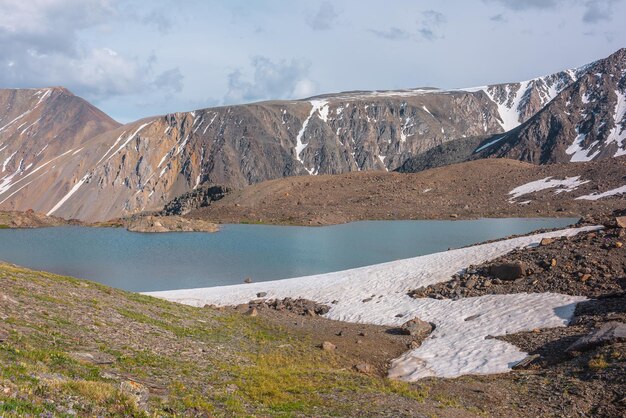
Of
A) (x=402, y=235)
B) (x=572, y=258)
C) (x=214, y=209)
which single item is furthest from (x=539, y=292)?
(x=214, y=209)

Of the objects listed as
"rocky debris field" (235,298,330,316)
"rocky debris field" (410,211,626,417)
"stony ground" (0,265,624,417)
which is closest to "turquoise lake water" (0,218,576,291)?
"rocky debris field" (235,298,330,316)

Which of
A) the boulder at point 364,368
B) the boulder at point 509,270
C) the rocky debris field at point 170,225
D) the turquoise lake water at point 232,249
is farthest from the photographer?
the rocky debris field at point 170,225

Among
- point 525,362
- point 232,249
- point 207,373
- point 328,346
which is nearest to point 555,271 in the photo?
point 525,362

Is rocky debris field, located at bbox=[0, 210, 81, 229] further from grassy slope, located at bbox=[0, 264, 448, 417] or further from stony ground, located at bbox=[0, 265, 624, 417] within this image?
stony ground, located at bbox=[0, 265, 624, 417]

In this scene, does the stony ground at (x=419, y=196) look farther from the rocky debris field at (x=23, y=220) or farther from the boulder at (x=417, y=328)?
the boulder at (x=417, y=328)

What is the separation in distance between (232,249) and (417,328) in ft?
139

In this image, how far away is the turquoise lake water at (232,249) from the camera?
5172 cm

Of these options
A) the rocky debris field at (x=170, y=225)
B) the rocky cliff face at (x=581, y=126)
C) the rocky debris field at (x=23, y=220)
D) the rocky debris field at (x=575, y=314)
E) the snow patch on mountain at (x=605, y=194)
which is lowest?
the rocky debris field at (x=575, y=314)

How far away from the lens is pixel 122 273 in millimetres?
52219

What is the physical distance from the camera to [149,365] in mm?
16453

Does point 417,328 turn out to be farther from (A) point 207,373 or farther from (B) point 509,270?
(A) point 207,373

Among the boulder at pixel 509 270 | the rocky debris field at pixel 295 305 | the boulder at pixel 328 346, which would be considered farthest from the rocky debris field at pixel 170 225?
the boulder at pixel 328 346

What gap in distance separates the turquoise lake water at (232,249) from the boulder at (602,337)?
32653 mm

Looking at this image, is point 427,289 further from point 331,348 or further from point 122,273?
point 122,273
